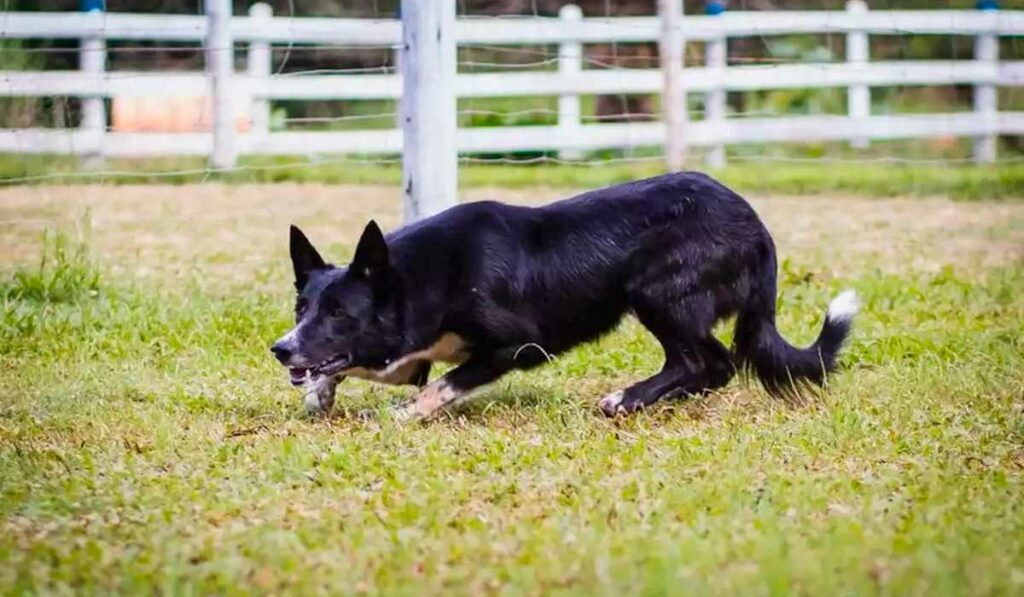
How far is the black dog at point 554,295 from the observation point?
5816 mm

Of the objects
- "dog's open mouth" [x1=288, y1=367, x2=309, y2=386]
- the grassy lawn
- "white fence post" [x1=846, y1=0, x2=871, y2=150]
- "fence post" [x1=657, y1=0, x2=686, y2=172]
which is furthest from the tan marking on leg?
"white fence post" [x1=846, y1=0, x2=871, y2=150]

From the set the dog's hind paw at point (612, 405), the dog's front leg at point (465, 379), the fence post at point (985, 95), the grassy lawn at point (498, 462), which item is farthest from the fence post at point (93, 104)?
the fence post at point (985, 95)

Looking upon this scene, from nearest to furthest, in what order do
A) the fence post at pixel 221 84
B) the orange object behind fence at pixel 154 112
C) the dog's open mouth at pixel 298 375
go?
the dog's open mouth at pixel 298 375
the fence post at pixel 221 84
the orange object behind fence at pixel 154 112

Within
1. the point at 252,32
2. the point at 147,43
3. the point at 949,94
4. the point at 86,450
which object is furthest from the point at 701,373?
the point at 949,94

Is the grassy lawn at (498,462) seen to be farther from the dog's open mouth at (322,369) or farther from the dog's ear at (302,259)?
the dog's ear at (302,259)

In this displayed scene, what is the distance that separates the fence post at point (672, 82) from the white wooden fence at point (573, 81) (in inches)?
5.3

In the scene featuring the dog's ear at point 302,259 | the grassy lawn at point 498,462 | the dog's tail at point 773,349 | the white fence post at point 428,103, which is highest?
the white fence post at point 428,103

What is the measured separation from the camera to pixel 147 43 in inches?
637

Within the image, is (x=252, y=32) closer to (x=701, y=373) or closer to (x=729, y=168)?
(x=729, y=168)

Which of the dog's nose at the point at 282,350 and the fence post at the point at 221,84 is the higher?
the fence post at the point at 221,84

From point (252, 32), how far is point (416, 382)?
8.08 m

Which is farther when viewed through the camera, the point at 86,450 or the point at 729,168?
the point at 729,168

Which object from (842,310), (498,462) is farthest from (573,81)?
(498,462)

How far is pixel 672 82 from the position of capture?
482 inches
